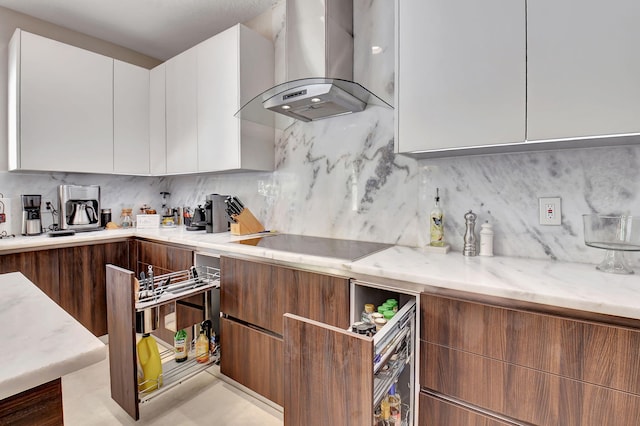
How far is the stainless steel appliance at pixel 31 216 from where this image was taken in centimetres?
243

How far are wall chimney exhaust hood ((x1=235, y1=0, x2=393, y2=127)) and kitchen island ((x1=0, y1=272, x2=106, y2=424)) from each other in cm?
144

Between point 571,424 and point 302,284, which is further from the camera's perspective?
point 302,284

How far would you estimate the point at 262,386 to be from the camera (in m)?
1.78

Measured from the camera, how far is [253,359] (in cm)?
181

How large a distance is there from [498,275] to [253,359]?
4.35 ft

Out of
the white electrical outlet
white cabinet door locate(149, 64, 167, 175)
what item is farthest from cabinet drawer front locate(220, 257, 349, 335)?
white cabinet door locate(149, 64, 167, 175)

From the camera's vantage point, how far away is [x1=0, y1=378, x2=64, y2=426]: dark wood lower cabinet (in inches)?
20.5

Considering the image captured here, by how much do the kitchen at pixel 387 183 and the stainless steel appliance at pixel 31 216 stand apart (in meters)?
0.18

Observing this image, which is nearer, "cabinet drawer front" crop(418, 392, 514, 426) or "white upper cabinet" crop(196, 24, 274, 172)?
"cabinet drawer front" crop(418, 392, 514, 426)

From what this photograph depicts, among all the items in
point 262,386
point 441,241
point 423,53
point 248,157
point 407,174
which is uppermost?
point 423,53

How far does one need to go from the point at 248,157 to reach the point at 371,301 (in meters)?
1.36

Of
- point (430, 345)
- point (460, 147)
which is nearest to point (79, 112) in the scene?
point (460, 147)

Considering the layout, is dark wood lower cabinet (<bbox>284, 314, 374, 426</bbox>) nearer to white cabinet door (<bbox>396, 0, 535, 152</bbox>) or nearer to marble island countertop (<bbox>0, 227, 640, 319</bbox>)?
marble island countertop (<bbox>0, 227, 640, 319</bbox>)

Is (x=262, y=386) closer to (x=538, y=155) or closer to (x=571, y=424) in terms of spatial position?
(x=571, y=424)
